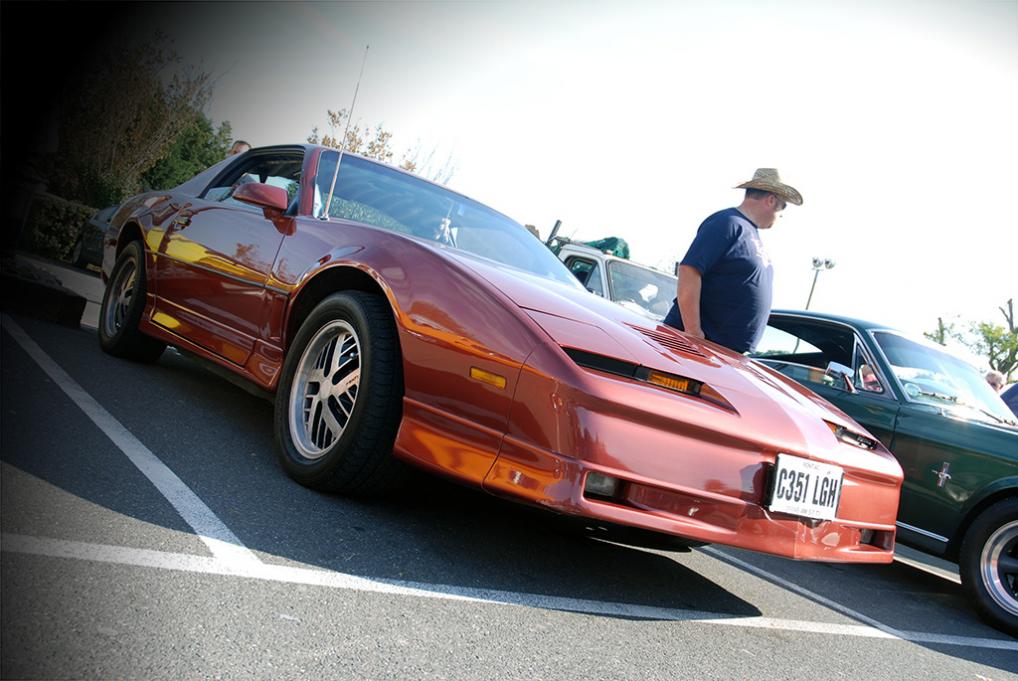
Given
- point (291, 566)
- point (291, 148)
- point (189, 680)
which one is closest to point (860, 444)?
point (291, 566)

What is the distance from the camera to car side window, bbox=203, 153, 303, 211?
4480 millimetres

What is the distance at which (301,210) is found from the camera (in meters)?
3.83

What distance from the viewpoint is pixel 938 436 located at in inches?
190

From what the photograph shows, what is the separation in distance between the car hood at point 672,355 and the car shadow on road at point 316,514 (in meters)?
0.60

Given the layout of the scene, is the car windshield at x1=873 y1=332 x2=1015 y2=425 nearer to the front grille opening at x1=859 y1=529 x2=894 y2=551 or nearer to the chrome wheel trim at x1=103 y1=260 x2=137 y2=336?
the front grille opening at x1=859 y1=529 x2=894 y2=551

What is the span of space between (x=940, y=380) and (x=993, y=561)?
1.24m

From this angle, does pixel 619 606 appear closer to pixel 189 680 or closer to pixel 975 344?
pixel 189 680

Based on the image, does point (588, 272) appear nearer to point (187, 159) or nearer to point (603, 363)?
point (603, 363)

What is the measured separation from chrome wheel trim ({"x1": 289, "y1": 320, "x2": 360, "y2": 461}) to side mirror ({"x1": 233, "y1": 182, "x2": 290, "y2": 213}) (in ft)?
2.57

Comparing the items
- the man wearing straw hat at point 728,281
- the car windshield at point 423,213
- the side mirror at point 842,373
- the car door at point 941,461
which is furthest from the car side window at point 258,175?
the car door at point 941,461

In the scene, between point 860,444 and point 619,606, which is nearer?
point 619,606

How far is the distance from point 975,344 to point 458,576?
183 feet

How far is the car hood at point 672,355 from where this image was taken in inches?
107

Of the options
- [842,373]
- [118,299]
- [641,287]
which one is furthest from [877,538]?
[641,287]
